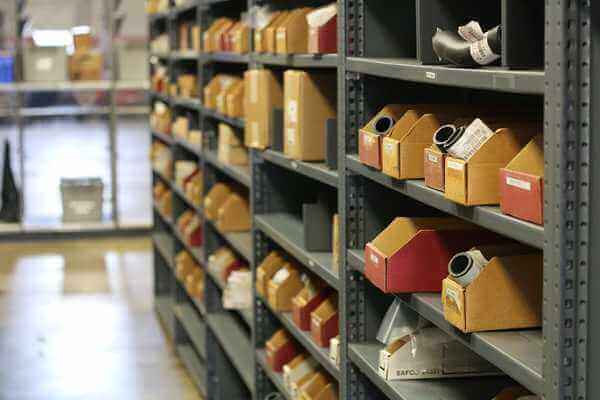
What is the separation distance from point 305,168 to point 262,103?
696mm

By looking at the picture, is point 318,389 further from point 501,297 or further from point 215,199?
point 215,199

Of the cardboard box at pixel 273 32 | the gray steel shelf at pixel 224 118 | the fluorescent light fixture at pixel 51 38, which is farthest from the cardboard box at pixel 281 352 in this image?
the fluorescent light fixture at pixel 51 38

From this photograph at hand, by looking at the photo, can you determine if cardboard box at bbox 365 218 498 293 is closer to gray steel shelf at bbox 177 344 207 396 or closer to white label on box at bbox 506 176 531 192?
white label on box at bbox 506 176 531 192

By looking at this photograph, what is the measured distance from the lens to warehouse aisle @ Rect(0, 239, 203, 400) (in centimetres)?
657

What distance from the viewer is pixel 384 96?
11.0ft

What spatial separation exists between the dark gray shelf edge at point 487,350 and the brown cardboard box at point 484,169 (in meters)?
0.30

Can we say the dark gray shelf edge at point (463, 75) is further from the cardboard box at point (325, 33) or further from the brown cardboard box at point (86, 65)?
the brown cardboard box at point (86, 65)

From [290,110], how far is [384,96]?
0.79 meters

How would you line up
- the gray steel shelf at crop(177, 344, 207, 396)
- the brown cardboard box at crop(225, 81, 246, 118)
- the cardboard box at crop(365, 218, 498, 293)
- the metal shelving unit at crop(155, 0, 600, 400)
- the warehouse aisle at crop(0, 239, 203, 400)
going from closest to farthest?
1. the metal shelving unit at crop(155, 0, 600, 400)
2. the cardboard box at crop(365, 218, 498, 293)
3. the brown cardboard box at crop(225, 81, 246, 118)
4. the gray steel shelf at crop(177, 344, 207, 396)
5. the warehouse aisle at crop(0, 239, 203, 400)

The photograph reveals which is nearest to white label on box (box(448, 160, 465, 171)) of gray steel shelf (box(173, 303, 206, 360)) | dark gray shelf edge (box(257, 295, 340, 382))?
dark gray shelf edge (box(257, 295, 340, 382))

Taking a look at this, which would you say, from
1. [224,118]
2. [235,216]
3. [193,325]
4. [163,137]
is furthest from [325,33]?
[163,137]

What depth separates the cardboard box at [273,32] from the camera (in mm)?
4281

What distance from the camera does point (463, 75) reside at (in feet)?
7.74

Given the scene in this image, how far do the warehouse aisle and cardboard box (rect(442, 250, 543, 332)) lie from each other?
4118 mm
